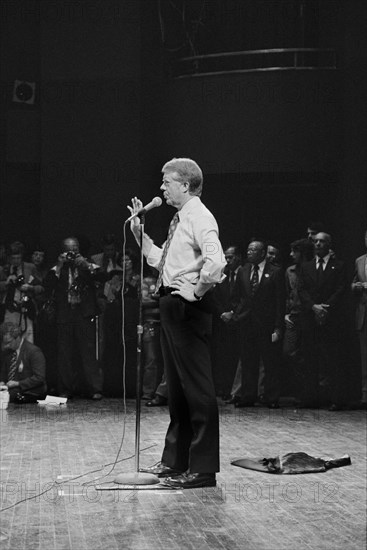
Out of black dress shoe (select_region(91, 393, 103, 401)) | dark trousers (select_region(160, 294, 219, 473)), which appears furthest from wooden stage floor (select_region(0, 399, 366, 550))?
black dress shoe (select_region(91, 393, 103, 401))

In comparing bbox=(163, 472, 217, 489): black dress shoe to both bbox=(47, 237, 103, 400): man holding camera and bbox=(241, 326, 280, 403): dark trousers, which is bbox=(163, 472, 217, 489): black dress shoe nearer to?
bbox=(241, 326, 280, 403): dark trousers

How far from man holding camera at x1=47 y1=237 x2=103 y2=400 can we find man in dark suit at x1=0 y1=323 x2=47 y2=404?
20.0 inches

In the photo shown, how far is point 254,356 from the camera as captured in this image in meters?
9.40

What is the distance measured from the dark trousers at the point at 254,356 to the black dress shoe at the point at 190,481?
155 inches

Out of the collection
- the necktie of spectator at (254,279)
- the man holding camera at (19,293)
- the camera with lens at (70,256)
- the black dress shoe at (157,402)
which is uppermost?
the camera with lens at (70,256)

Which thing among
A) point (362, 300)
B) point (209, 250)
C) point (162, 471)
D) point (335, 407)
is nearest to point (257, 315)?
point (362, 300)

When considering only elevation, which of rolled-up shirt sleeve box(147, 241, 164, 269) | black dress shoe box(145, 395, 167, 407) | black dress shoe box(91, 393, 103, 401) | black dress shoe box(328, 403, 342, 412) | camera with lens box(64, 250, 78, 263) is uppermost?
rolled-up shirt sleeve box(147, 241, 164, 269)

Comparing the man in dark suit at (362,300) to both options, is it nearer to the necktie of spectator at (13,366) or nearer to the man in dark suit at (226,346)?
the man in dark suit at (226,346)

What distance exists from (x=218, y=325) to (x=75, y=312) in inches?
53.4

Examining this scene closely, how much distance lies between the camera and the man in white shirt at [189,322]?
5215 millimetres

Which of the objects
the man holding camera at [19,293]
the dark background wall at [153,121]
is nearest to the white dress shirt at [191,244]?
the man holding camera at [19,293]

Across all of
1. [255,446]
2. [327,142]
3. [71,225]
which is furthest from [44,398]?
[327,142]

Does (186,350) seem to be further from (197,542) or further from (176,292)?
(197,542)

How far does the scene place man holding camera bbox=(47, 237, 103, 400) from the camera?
32.3 feet
